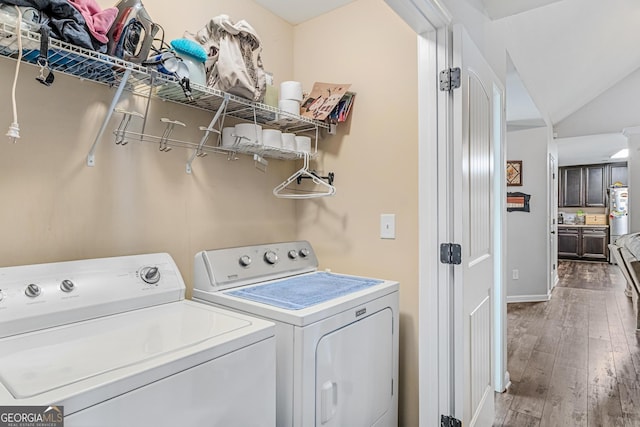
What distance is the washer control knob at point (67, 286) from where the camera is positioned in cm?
115

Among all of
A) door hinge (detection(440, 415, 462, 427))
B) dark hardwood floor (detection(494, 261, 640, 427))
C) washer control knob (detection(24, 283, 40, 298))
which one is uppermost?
washer control knob (detection(24, 283, 40, 298))

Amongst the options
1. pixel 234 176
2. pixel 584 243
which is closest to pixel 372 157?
pixel 234 176

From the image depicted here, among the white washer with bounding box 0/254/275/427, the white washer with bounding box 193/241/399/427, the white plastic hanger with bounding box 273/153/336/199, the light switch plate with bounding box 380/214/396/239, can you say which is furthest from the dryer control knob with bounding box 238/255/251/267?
the light switch plate with bounding box 380/214/396/239

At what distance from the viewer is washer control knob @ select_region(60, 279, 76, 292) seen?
3.77 ft

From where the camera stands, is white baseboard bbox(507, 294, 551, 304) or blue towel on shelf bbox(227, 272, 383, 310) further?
white baseboard bbox(507, 294, 551, 304)

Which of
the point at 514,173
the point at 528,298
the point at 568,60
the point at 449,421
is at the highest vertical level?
the point at 568,60

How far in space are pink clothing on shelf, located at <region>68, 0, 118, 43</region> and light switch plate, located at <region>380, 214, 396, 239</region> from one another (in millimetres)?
1356

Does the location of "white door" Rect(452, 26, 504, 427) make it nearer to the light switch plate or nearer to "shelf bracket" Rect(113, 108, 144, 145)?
the light switch plate

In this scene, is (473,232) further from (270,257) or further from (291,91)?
(291,91)

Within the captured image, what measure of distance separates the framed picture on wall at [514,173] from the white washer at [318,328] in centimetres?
404

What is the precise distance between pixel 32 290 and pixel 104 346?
34cm

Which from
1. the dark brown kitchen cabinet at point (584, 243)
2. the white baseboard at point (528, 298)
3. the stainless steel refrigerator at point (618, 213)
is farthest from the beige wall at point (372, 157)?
the stainless steel refrigerator at point (618, 213)

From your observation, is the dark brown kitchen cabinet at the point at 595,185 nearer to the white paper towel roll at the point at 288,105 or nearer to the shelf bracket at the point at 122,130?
the white paper towel roll at the point at 288,105
